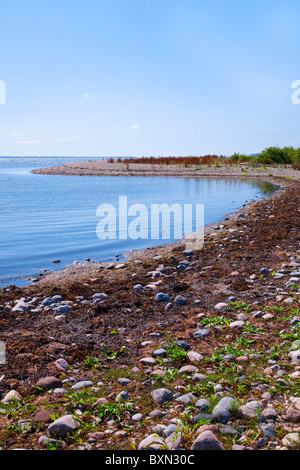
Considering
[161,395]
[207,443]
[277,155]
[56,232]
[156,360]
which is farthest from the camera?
[277,155]

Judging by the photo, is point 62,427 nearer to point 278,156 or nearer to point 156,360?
point 156,360

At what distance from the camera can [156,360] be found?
14.9 feet

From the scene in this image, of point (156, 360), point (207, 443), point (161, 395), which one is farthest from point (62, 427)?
point (156, 360)

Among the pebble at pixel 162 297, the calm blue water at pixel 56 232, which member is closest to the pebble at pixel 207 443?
the pebble at pixel 162 297

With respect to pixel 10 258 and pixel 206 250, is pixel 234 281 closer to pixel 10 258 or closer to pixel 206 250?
pixel 206 250

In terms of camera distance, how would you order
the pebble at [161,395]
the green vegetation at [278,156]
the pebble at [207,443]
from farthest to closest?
the green vegetation at [278,156] < the pebble at [161,395] < the pebble at [207,443]

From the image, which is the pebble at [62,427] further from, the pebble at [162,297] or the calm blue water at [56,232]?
the calm blue water at [56,232]

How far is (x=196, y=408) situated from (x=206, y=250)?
7.72 metres

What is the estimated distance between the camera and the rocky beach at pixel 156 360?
320cm

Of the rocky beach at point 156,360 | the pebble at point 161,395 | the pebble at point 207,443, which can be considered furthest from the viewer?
the pebble at point 161,395

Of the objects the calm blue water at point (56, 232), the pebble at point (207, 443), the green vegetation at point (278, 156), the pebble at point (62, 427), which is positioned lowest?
the pebble at point (62, 427)

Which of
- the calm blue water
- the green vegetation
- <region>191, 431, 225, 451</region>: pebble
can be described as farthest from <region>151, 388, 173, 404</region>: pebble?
the green vegetation

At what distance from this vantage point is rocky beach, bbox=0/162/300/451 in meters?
3.20

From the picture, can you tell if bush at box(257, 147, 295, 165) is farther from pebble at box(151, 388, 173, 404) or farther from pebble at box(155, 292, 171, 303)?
pebble at box(151, 388, 173, 404)
